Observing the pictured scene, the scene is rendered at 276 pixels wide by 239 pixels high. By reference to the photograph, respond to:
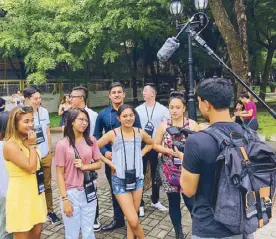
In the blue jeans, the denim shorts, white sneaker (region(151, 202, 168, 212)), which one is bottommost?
white sneaker (region(151, 202, 168, 212))

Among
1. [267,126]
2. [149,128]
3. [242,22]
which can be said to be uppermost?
[242,22]

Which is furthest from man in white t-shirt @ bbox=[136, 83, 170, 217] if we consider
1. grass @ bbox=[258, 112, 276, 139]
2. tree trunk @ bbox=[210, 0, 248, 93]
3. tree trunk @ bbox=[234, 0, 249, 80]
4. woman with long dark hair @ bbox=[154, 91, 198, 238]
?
tree trunk @ bbox=[234, 0, 249, 80]

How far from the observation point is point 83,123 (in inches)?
120

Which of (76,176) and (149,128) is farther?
(149,128)

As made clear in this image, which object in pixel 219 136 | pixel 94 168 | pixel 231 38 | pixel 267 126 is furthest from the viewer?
pixel 267 126

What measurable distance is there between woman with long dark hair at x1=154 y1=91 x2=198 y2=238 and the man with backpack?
1328 millimetres

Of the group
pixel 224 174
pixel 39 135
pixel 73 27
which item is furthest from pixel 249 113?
pixel 73 27

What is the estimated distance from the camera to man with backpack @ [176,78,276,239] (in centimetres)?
171

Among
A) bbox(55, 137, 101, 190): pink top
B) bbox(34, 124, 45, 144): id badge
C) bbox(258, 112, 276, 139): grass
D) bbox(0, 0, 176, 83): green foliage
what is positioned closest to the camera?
bbox(55, 137, 101, 190): pink top

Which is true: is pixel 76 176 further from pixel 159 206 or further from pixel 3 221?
pixel 159 206

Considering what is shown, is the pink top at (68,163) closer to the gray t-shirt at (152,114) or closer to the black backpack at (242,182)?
the black backpack at (242,182)

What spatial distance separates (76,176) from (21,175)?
0.53m

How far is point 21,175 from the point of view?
2682mm

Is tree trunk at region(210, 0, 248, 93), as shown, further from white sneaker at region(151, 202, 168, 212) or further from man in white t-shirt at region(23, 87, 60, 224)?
man in white t-shirt at region(23, 87, 60, 224)
